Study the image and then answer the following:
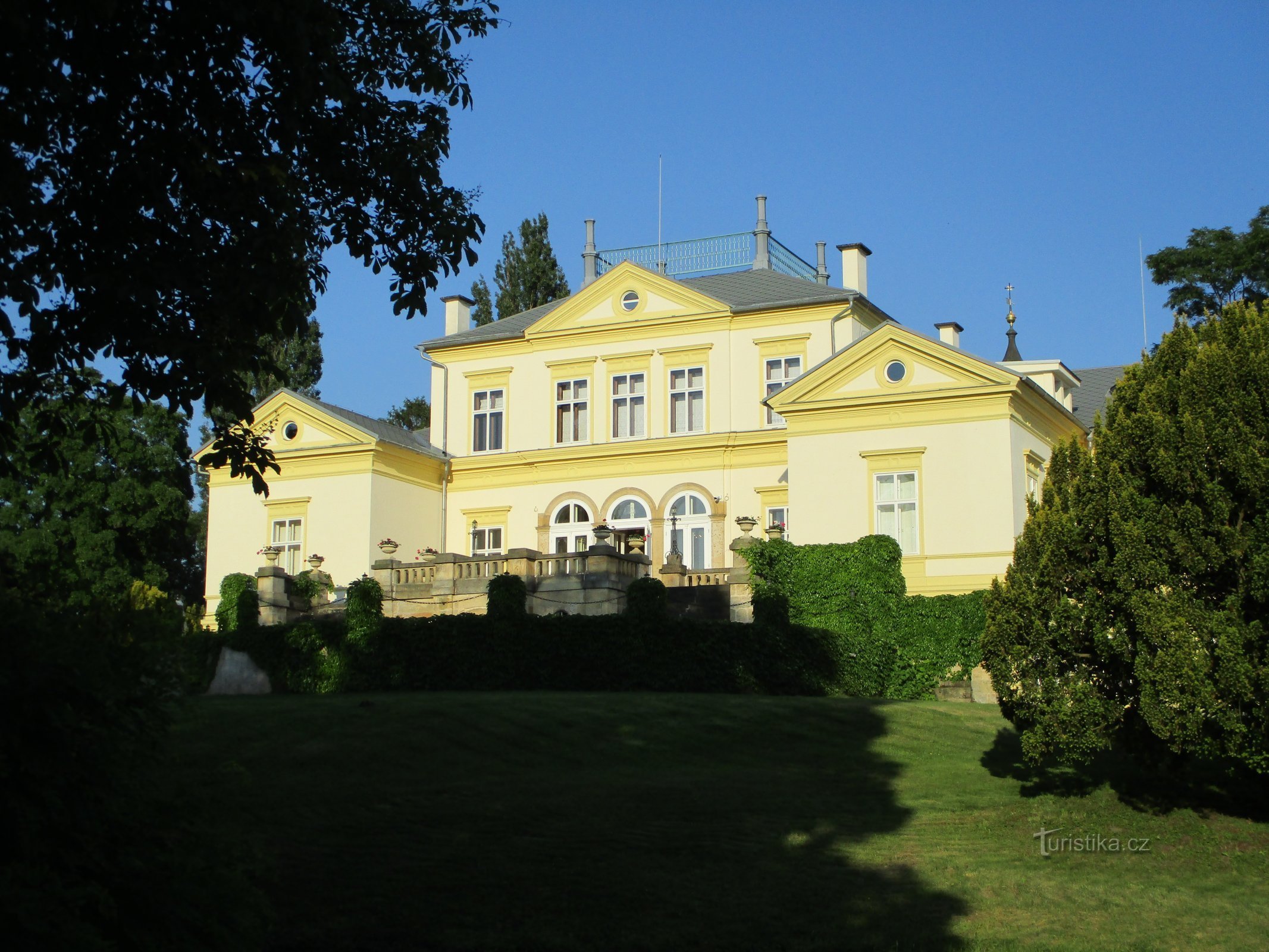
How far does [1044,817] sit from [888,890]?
3359 millimetres

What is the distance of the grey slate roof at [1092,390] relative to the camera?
3900 centimetres

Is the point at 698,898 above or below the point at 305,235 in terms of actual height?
below

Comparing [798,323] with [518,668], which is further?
[798,323]

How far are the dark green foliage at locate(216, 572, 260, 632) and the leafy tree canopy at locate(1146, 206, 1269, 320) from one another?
27.0 meters

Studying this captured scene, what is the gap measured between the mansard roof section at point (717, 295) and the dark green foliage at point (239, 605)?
499 inches

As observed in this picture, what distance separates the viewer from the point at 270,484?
37406 millimetres

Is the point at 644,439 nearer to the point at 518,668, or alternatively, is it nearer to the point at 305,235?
the point at 518,668

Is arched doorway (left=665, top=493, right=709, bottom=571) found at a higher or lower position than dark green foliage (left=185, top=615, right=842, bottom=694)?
higher

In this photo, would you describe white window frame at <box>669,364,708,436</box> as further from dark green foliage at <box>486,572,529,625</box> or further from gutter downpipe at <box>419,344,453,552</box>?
dark green foliage at <box>486,572,529,625</box>

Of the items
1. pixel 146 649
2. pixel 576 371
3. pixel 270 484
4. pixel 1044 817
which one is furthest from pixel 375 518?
pixel 146 649

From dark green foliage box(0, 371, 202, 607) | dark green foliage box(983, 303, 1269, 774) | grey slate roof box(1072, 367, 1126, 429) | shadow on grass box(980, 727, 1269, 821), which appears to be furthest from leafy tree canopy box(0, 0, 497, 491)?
dark green foliage box(0, 371, 202, 607)

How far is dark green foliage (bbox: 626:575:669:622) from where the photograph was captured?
23.9m

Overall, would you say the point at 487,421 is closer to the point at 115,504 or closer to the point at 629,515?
the point at 629,515

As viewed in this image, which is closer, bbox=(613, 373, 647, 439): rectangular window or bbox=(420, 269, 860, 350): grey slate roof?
bbox=(420, 269, 860, 350): grey slate roof
